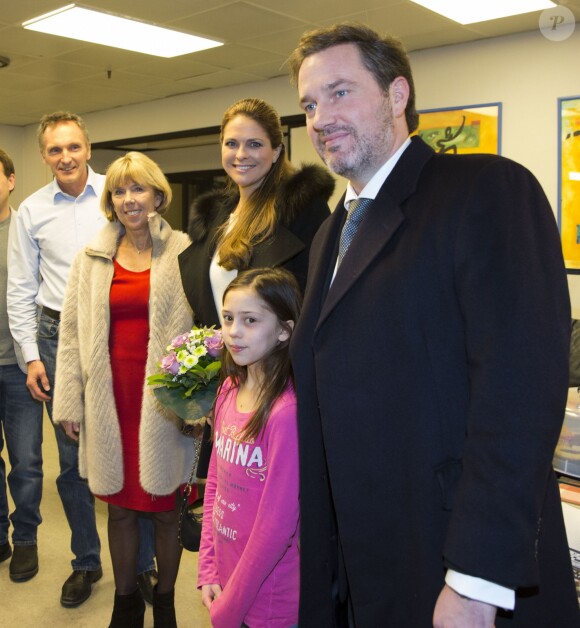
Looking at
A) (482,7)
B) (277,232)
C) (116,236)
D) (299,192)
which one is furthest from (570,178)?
(116,236)

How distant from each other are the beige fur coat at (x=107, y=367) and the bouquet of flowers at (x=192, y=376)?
348 mm

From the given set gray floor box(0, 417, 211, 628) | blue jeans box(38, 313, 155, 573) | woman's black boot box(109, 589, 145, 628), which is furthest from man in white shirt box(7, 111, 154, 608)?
woman's black boot box(109, 589, 145, 628)

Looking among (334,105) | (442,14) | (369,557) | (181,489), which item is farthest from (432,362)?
(442,14)

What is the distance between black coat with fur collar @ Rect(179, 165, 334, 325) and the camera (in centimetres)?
189

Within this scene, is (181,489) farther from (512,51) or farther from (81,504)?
(512,51)

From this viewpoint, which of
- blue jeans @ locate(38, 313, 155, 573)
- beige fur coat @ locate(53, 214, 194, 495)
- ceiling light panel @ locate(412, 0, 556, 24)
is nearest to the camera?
beige fur coat @ locate(53, 214, 194, 495)

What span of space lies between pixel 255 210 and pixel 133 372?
0.73 m

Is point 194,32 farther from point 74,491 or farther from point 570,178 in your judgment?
point 74,491

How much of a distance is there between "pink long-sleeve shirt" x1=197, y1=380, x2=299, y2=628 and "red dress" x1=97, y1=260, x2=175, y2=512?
63cm

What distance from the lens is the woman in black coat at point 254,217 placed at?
1918 millimetres

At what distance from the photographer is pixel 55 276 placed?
2766mm

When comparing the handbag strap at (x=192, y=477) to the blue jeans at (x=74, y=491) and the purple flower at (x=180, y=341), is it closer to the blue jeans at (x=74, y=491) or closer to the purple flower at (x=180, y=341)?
the purple flower at (x=180, y=341)

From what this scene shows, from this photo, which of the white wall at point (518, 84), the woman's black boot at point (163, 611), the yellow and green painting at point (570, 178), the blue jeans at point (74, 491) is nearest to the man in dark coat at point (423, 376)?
the woman's black boot at point (163, 611)

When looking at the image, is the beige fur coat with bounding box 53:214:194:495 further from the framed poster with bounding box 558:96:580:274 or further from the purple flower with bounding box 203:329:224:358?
the framed poster with bounding box 558:96:580:274
